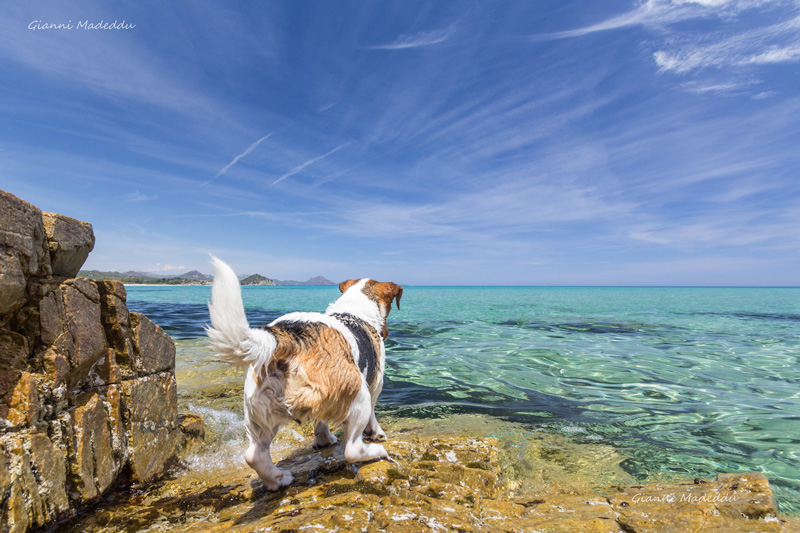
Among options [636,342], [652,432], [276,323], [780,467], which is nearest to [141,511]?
[276,323]

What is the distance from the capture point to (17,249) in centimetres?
248

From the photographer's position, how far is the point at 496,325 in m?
17.6

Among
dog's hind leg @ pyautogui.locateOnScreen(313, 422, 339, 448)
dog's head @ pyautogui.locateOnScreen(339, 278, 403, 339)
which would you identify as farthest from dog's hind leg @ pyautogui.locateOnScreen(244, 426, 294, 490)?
dog's head @ pyautogui.locateOnScreen(339, 278, 403, 339)

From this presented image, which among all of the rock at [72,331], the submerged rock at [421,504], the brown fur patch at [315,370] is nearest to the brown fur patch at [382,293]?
the brown fur patch at [315,370]

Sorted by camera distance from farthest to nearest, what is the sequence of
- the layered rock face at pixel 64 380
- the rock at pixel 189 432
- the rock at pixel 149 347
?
1. the rock at pixel 189 432
2. the rock at pixel 149 347
3. the layered rock face at pixel 64 380

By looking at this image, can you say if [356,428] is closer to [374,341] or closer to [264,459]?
[264,459]

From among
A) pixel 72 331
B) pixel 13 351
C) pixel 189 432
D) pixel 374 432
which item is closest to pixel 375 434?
pixel 374 432

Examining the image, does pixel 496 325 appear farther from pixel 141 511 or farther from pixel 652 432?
pixel 141 511

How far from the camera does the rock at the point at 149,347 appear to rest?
11.6 ft

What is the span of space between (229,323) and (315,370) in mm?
825

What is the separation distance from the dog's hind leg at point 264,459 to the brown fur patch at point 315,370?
13.8 inches

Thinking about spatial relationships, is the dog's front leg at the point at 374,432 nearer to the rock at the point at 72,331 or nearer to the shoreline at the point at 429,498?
the shoreline at the point at 429,498

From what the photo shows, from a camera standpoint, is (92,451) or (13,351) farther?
(92,451)

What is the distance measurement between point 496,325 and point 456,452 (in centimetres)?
1445
